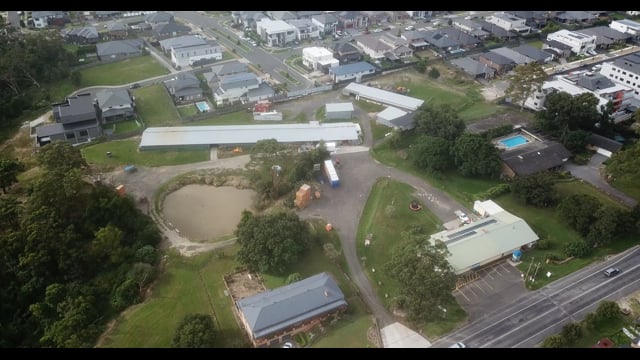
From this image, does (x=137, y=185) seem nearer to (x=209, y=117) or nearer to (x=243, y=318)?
(x=209, y=117)

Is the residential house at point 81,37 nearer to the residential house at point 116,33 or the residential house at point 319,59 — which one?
the residential house at point 116,33

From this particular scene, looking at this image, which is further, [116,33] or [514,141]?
[116,33]

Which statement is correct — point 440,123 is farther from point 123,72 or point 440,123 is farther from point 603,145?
point 123,72

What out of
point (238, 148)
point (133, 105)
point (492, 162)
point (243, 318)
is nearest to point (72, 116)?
point (133, 105)

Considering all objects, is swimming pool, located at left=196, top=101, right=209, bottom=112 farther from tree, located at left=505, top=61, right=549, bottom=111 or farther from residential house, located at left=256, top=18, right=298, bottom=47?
tree, located at left=505, top=61, right=549, bottom=111

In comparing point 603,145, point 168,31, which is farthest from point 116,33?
point 603,145
